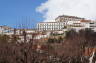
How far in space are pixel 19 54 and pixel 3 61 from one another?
1172mm

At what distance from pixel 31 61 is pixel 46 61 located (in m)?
2.91

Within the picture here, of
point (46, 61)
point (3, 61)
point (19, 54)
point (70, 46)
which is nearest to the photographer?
point (19, 54)

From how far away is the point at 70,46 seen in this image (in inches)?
723

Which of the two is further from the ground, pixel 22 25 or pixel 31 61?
pixel 22 25

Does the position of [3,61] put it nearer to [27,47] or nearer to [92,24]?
[27,47]

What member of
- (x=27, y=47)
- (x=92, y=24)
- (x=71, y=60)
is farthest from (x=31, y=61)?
(x=92, y=24)

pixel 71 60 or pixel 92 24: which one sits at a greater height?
pixel 92 24

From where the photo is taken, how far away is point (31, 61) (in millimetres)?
8789

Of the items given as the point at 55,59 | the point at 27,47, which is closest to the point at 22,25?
the point at 27,47

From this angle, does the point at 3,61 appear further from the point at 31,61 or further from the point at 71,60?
the point at 71,60

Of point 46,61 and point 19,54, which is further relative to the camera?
point 46,61

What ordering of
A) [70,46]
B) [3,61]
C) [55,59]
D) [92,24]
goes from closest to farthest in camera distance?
[3,61], [55,59], [70,46], [92,24]

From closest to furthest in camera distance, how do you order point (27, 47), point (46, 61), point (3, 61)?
point (27, 47), point (3, 61), point (46, 61)

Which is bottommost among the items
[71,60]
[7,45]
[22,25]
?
[71,60]
